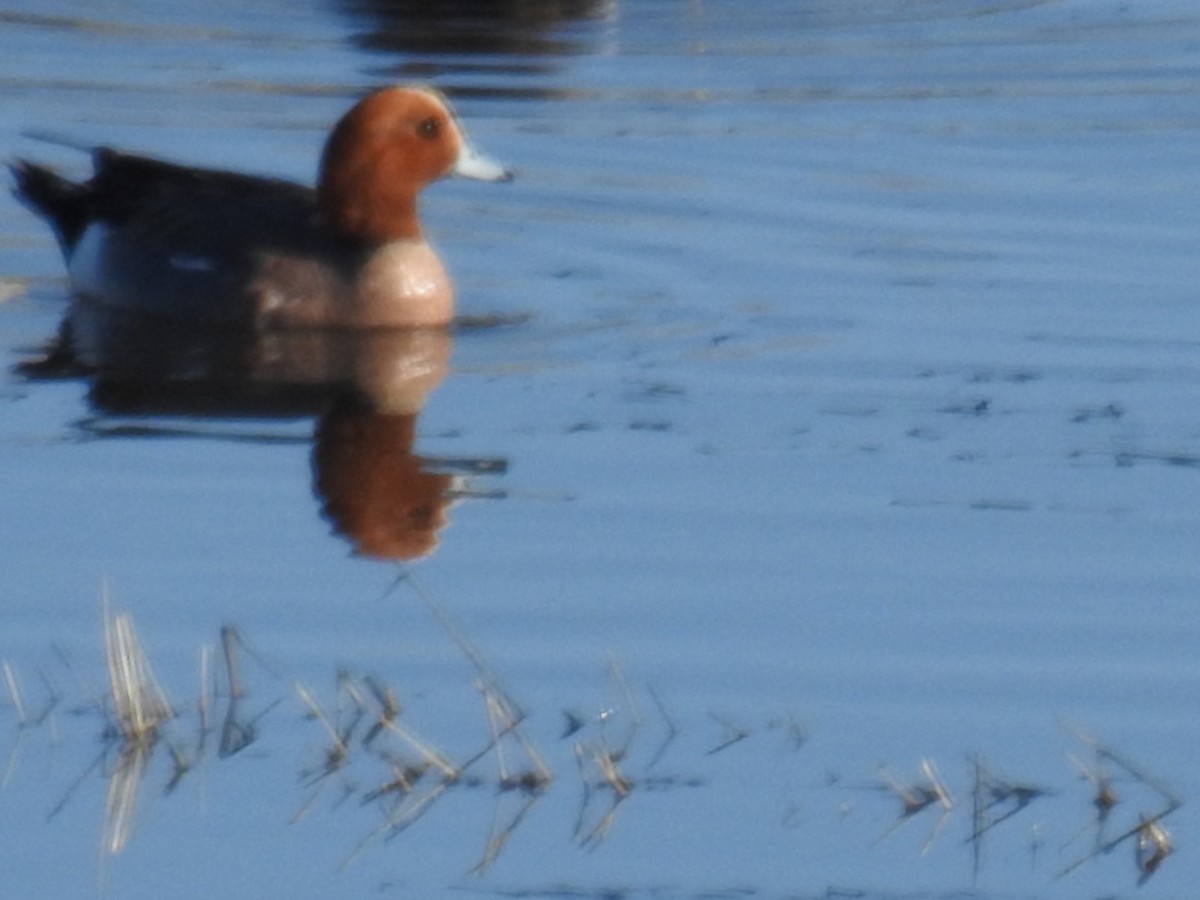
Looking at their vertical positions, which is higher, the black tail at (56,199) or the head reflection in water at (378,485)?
the head reflection in water at (378,485)

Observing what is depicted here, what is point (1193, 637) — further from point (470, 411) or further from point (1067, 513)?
point (470, 411)

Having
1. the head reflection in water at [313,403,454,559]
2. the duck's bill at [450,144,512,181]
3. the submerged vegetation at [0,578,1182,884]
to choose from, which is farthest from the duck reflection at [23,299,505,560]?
the submerged vegetation at [0,578,1182,884]

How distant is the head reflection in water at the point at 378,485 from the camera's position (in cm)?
804

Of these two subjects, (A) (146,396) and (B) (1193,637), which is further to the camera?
(A) (146,396)

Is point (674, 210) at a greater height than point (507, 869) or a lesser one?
lesser

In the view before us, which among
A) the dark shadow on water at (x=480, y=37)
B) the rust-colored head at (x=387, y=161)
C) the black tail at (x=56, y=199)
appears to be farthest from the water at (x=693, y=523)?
the dark shadow on water at (x=480, y=37)

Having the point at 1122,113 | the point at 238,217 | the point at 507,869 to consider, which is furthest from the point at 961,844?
the point at 1122,113

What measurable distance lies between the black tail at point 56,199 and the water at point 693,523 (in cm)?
22

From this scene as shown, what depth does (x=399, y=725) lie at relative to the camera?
647 centimetres

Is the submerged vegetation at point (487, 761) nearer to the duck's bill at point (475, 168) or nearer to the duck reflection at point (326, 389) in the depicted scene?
the duck reflection at point (326, 389)

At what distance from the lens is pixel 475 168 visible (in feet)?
36.7

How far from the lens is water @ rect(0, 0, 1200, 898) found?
6.00 meters

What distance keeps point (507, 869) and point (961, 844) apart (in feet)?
2.59

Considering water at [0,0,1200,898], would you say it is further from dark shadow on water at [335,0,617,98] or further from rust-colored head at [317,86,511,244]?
dark shadow on water at [335,0,617,98]
